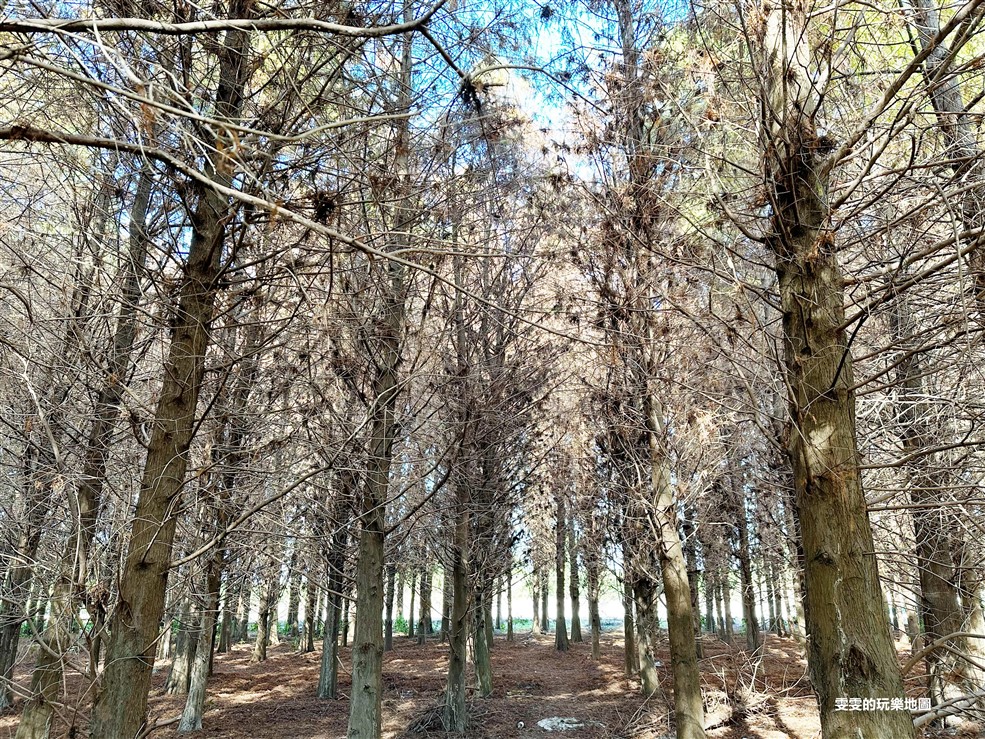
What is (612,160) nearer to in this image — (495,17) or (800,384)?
(495,17)

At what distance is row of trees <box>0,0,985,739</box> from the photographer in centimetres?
257

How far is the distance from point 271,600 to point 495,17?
15.9 meters

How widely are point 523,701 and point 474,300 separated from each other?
457 inches

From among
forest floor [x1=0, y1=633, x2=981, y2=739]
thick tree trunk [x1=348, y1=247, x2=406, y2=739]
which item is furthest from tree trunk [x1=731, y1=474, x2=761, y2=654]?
thick tree trunk [x1=348, y1=247, x2=406, y2=739]

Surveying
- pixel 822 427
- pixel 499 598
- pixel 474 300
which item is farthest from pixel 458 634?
pixel 499 598

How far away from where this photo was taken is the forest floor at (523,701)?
941 centimetres

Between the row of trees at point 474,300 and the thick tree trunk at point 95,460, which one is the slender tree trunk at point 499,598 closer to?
the row of trees at point 474,300

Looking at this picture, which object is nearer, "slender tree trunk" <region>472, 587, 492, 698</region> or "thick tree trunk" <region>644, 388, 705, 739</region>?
"thick tree trunk" <region>644, 388, 705, 739</region>

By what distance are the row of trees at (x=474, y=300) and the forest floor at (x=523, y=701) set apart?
3.63 ft

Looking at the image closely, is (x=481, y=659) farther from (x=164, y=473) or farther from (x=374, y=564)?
(x=164, y=473)

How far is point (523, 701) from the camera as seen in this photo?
40.3 feet

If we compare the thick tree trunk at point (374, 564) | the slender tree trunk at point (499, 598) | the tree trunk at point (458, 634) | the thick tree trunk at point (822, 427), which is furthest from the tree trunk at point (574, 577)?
the thick tree trunk at point (822, 427)

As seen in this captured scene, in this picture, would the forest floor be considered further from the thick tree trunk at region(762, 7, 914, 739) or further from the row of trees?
the thick tree trunk at region(762, 7, 914, 739)

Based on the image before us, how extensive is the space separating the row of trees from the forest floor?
1.11m
